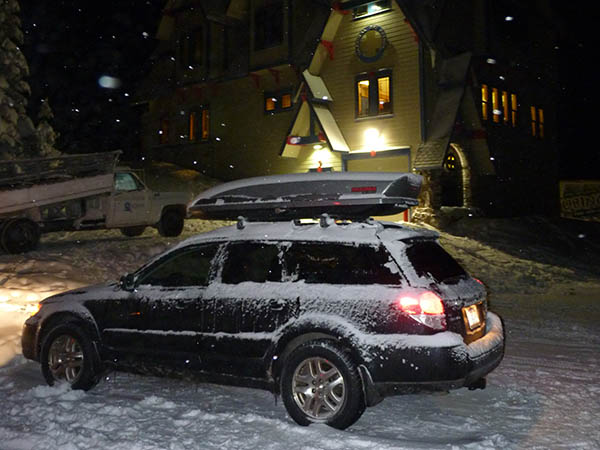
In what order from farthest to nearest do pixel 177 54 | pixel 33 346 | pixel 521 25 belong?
pixel 177 54, pixel 521 25, pixel 33 346

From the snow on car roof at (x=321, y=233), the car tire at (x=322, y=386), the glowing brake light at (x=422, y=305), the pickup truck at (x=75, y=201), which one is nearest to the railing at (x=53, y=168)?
the pickup truck at (x=75, y=201)

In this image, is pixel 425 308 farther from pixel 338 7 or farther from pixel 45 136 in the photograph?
pixel 45 136

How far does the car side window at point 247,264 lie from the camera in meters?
5.55

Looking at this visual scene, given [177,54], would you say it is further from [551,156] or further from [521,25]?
[551,156]

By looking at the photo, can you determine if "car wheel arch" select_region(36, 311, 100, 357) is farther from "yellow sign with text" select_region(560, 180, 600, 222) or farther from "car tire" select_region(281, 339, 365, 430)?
"yellow sign with text" select_region(560, 180, 600, 222)

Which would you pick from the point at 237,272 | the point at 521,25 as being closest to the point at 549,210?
the point at 521,25

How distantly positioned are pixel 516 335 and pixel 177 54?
24.6 metres

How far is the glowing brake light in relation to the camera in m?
4.74

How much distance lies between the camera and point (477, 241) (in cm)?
1953

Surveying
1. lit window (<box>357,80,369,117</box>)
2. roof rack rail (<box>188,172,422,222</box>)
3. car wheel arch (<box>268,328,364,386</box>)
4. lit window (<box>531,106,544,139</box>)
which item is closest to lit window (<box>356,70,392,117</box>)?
lit window (<box>357,80,369,117</box>)

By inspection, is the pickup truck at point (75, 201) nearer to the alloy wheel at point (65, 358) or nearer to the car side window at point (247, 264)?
the alloy wheel at point (65, 358)

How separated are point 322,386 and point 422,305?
1112 millimetres

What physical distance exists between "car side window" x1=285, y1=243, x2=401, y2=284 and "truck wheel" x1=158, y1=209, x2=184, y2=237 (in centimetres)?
1233

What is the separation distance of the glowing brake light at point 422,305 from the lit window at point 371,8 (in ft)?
59.7
